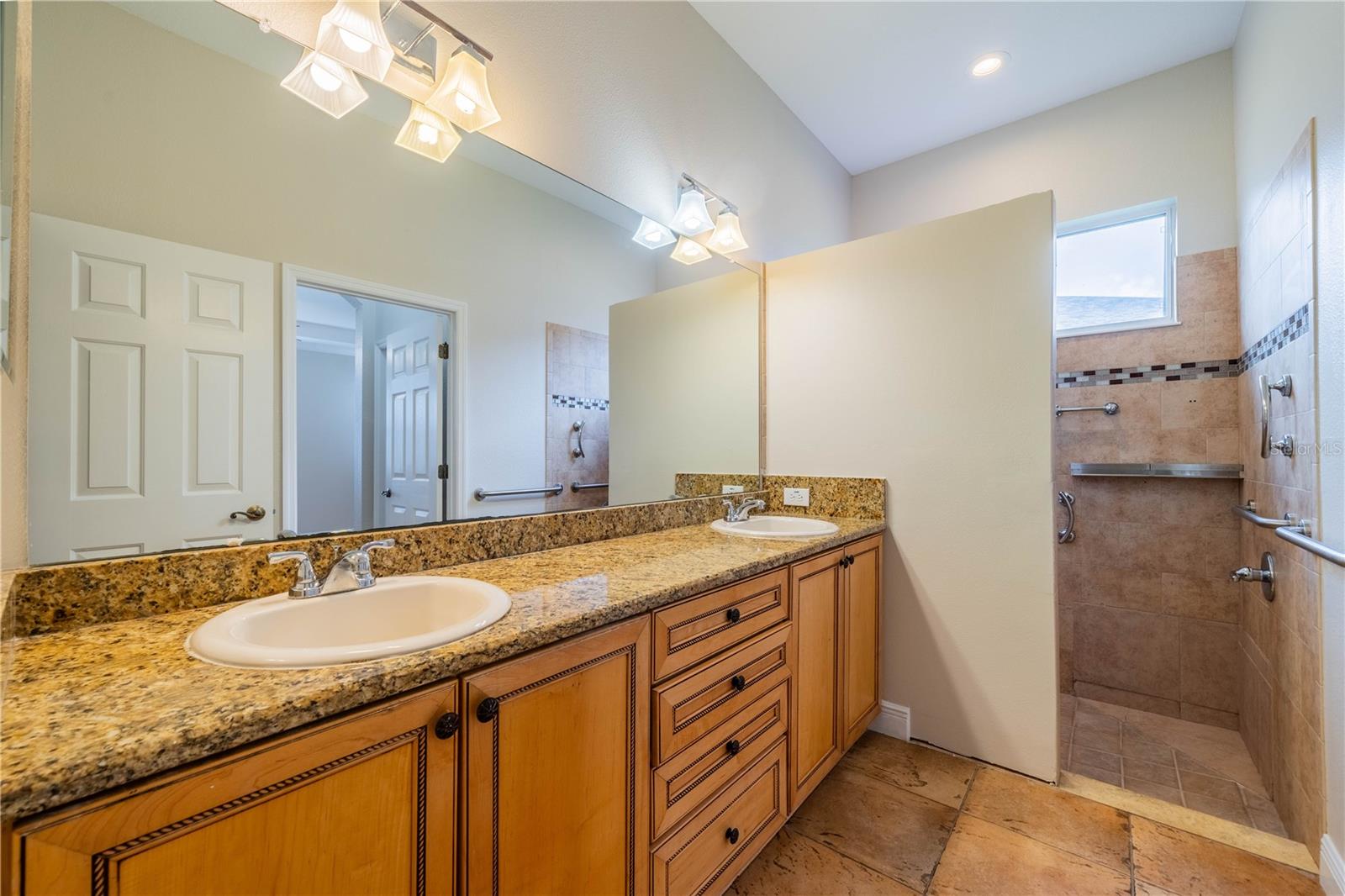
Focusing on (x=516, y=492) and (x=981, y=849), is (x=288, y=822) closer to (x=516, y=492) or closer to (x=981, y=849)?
(x=516, y=492)

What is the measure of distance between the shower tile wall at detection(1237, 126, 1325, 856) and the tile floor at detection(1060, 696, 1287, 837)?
7cm

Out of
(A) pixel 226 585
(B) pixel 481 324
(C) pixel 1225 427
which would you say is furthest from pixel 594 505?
(C) pixel 1225 427

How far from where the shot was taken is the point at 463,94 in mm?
1282

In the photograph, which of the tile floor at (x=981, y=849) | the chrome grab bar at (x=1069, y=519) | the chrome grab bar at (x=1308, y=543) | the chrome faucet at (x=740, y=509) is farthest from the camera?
the chrome grab bar at (x=1069, y=519)

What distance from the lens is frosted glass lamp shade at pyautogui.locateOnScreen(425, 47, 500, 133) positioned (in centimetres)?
127

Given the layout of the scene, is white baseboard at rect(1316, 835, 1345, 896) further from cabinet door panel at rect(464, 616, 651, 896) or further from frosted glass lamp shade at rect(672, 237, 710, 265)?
frosted glass lamp shade at rect(672, 237, 710, 265)

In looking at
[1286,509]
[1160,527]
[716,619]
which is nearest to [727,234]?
[716,619]

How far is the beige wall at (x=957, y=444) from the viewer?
1.83 metres

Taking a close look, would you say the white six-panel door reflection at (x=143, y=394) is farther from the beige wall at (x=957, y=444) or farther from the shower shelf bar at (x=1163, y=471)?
the shower shelf bar at (x=1163, y=471)

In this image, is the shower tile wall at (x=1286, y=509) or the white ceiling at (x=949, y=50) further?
the white ceiling at (x=949, y=50)

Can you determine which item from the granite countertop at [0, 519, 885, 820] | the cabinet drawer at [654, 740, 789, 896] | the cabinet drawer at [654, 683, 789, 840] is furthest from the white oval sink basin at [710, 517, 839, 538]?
the granite countertop at [0, 519, 885, 820]

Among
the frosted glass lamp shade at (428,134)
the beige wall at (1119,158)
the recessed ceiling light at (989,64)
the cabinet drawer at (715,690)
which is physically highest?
the recessed ceiling light at (989,64)

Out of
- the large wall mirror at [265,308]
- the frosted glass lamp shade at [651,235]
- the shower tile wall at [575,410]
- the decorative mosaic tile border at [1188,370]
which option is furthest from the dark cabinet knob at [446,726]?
the decorative mosaic tile border at [1188,370]

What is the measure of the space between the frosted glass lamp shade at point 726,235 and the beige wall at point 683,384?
160 millimetres
